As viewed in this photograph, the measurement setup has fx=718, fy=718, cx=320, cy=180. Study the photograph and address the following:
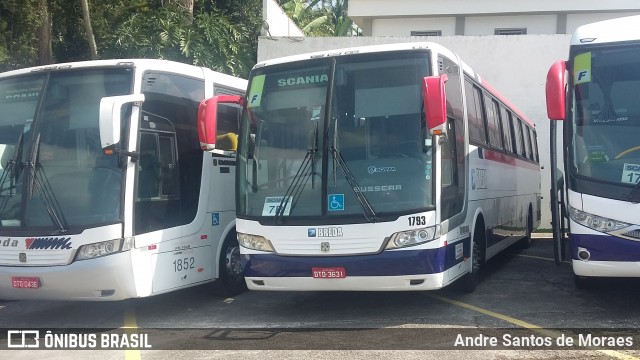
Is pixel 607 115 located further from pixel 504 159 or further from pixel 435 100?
pixel 504 159

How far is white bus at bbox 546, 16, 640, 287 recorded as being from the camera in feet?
24.6

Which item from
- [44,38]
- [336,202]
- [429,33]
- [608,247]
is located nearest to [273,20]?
[44,38]

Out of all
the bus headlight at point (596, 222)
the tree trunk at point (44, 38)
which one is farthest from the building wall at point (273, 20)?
the bus headlight at point (596, 222)

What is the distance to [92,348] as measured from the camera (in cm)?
761

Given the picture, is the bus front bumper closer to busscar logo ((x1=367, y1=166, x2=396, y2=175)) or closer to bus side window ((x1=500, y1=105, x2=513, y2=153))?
busscar logo ((x1=367, y1=166, x2=396, y2=175))

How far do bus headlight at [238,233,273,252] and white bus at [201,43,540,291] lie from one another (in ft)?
0.04

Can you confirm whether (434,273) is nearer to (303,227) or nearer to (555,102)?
(303,227)

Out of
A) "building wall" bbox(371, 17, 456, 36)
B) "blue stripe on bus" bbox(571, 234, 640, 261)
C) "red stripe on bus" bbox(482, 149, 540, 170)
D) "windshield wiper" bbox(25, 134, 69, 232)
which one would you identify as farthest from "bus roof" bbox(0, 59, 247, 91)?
"building wall" bbox(371, 17, 456, 36)

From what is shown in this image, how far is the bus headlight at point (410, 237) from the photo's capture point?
7.73 m

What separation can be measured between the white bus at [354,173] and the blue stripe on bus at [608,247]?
4.77 ft

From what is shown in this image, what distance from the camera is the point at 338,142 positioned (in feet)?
26.5

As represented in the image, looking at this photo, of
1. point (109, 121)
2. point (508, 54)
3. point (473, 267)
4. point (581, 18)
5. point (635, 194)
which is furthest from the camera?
point (581, 18)

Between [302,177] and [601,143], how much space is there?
3308 mm

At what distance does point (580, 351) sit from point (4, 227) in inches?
248
